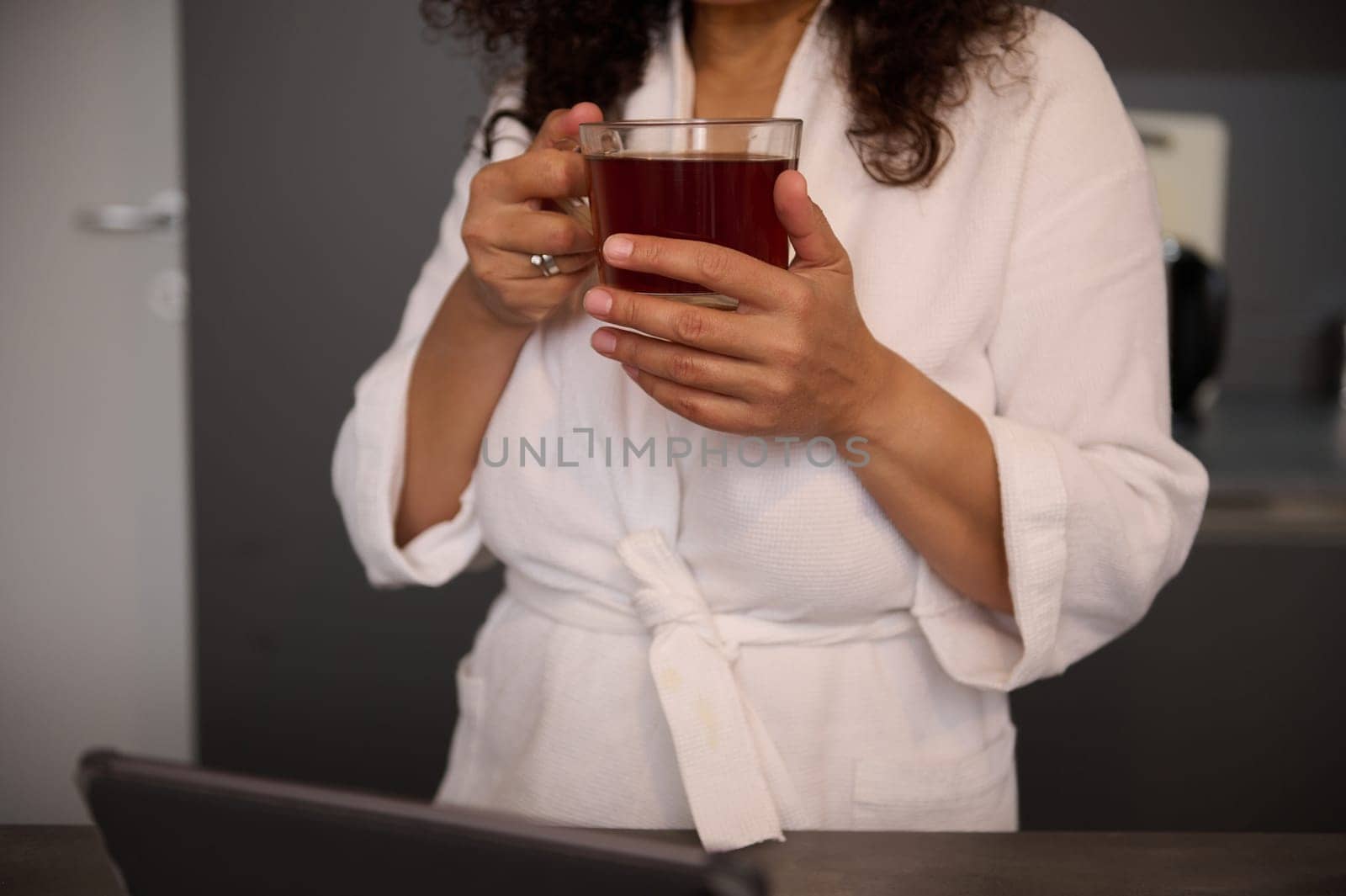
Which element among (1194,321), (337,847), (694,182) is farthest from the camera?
(1194,321)

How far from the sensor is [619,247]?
0.69 m

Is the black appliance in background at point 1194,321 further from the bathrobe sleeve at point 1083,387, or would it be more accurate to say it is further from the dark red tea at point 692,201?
the dark red tea at point 692,201

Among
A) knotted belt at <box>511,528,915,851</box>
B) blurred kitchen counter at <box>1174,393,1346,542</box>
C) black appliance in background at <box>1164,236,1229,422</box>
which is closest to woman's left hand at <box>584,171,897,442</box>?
knotted belt at <box>511,528,915,851</box>

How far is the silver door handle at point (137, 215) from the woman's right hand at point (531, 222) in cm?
173

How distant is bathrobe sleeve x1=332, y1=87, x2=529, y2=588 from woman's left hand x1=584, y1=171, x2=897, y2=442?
13.2 inches

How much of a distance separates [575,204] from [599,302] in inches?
7.3

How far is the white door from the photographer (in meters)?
2.36

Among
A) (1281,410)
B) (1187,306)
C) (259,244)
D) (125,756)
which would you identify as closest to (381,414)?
(125,756)

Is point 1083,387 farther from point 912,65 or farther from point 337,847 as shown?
point 337,847

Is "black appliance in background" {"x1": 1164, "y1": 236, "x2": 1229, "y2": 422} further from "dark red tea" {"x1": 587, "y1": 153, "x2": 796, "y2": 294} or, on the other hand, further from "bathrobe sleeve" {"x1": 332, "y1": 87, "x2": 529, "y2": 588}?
"dark red tea" {"x1": 587, "y1": 153, "x2": 796, "y2": 294}

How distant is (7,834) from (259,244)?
1637 millimetres

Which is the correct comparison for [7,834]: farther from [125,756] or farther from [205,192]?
[205,192]

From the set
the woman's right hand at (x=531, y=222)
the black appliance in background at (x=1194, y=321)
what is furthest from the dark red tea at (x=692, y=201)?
the black appliance in background at (x=1194, y=321)

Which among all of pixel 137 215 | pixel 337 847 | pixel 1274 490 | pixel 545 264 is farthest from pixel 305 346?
pixel 337 847
